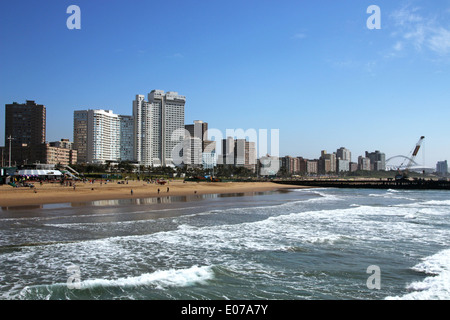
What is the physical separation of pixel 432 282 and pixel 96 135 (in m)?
156

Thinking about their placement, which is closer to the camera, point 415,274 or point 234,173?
point 415,274

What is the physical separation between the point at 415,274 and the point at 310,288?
11.7 ft

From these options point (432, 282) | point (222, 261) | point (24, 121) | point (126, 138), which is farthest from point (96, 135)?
point (432, 282)

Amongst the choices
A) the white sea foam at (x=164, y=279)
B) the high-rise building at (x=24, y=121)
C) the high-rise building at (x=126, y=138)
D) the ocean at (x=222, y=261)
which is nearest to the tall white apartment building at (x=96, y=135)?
the high-rise building at (x=126, y=138)

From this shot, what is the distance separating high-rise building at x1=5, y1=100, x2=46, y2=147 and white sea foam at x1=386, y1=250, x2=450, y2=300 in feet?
595

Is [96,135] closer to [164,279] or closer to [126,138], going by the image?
[126,138]

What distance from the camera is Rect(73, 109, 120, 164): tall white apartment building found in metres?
150

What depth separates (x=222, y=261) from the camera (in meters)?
10.8

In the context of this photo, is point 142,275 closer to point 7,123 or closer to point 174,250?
point 174,250

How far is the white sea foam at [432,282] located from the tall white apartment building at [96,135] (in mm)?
147158

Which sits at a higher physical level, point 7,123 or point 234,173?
point 7,123
